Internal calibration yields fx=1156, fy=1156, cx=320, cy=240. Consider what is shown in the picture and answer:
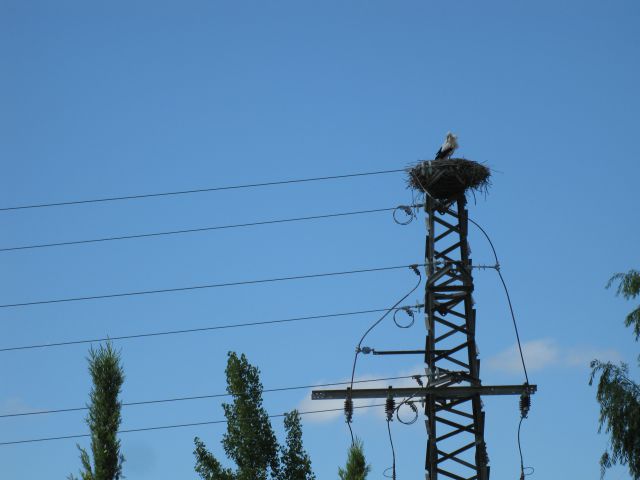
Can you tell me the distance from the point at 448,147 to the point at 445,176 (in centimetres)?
133

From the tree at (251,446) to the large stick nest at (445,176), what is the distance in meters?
13.4

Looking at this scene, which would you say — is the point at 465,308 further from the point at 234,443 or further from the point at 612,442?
the point at 234,443

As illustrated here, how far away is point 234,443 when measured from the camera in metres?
31.2

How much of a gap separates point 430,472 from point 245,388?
15118 millimetres

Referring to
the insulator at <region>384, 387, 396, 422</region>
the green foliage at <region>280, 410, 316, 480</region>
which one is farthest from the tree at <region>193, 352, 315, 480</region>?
the insulator at <region>384, 387, 396, 422</region>

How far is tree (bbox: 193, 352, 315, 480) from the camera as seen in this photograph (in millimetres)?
30703

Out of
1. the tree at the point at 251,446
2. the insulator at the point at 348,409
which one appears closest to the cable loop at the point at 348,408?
the insulator at the point at 348,409

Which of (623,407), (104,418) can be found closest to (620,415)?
(623,407)

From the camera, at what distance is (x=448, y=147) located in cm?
2056

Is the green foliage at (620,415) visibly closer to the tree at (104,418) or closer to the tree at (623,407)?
the tree at (623,407)

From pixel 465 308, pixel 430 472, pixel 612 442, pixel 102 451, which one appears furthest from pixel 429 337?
pixel 612 442

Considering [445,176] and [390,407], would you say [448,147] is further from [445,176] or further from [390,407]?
[390,407]

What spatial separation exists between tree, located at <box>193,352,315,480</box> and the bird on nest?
1291cm

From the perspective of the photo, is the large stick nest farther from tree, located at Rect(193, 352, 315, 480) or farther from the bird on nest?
tree, located at Rect(193, 352, 315, 480)
